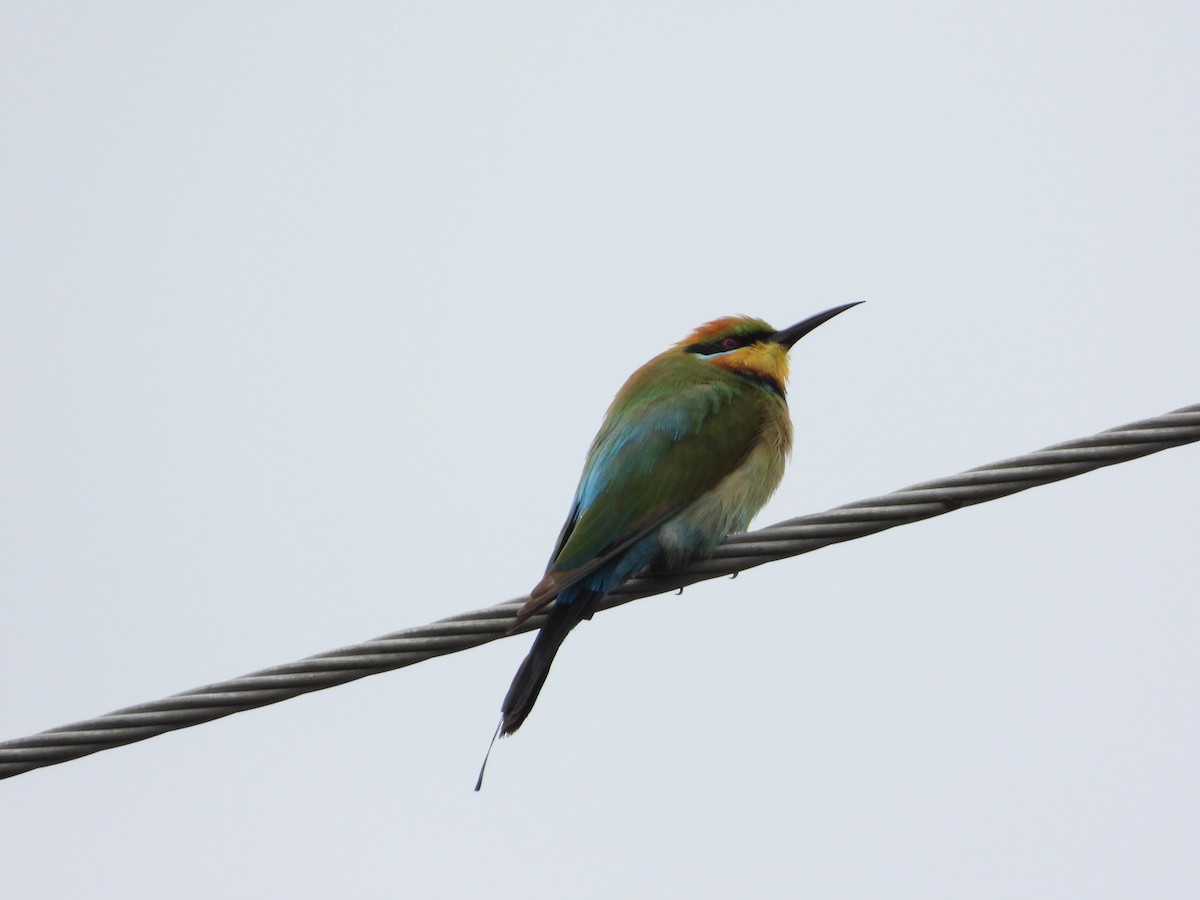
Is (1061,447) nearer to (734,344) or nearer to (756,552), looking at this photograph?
(756,552)

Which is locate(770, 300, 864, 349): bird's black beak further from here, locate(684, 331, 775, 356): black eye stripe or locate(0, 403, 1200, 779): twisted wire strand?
locate(0, 403, 1200, 779): twisted wire strand

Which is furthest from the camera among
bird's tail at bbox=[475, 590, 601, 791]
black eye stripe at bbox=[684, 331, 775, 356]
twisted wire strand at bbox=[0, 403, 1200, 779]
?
black eye stripe at bbox=[684, 331, 775, 356]

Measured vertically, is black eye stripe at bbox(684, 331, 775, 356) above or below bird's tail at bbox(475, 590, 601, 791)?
above

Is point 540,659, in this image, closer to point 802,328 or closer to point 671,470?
point 671,470

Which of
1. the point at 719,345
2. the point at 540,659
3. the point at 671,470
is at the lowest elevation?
the point at 540,659

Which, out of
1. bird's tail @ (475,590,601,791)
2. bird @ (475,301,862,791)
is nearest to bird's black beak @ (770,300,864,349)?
bird @ (475,301,862,791)

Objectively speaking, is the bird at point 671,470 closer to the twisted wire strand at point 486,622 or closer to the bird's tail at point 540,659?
the bird's tail at point 540,659

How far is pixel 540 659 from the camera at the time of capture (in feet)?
11.6

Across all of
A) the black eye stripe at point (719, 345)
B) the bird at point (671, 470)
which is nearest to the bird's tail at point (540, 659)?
the bird at point (671, 470)

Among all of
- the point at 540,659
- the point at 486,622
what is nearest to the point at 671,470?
the point at 540,659

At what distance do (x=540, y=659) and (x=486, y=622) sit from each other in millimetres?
516

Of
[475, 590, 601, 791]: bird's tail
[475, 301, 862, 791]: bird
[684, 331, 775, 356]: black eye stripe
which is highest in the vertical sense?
[684, 331, 775, 356]: black eye stripe

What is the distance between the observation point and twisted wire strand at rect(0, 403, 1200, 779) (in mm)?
2744

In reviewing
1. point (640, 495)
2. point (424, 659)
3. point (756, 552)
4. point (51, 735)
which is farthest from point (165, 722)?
point (640, 495)
